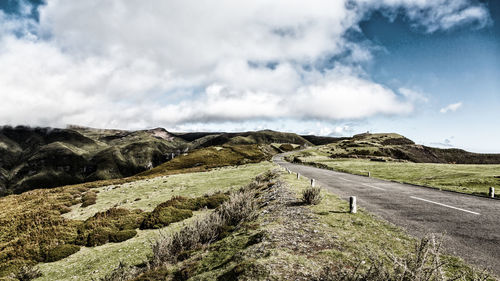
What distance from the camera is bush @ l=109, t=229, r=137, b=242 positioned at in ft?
52.3

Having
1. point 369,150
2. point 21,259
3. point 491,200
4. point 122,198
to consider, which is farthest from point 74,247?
point 369,150

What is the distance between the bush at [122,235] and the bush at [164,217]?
1.24 m

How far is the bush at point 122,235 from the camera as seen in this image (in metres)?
15.9

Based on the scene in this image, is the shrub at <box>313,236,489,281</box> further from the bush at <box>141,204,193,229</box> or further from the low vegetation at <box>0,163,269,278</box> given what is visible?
the low vegetation at <box>0,163,269,278</box>

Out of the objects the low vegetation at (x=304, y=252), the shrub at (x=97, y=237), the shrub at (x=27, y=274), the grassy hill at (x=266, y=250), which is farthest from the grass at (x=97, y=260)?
the low vegetation at (x=304, y=252)

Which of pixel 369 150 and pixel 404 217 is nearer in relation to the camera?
pixel 404 217

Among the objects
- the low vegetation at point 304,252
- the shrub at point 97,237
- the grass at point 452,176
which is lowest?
the shrub at point 97,237

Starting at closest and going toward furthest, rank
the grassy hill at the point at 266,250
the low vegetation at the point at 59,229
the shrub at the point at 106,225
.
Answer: the grassy hill at the point at 266,250
the low vegetation at the point at 59,229
the shrub at the point at 106,225

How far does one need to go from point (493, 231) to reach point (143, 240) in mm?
17444

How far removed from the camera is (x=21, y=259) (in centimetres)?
1333

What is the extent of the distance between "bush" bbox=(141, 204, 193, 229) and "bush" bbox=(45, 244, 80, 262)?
425 centimetres

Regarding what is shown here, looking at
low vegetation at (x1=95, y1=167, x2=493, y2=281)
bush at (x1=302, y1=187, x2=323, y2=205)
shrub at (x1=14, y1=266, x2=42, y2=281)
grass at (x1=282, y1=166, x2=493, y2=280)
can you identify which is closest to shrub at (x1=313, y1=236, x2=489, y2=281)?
low vegetation at (x1=95, y1=167, x2=493, y2=281)

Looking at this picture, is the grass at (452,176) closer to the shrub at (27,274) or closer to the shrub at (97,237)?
the shrub at (97,237)

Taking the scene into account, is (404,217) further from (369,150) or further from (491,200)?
(369,150)
